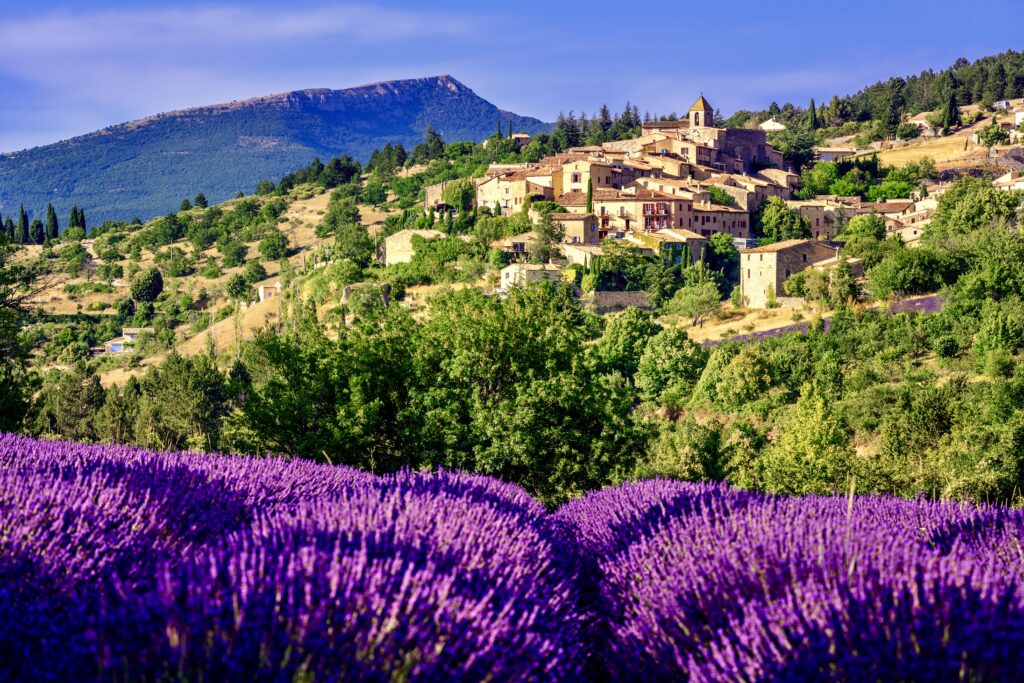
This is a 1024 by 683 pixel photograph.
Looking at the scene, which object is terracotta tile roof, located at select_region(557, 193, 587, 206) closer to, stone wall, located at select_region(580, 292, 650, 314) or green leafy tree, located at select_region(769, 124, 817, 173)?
stone wall, located at select_region(580, 292, 650, 314)

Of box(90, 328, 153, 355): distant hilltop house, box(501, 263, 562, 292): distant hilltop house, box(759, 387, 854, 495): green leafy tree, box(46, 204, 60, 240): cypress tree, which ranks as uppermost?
box(46, 204, 60, 240): cypress tree

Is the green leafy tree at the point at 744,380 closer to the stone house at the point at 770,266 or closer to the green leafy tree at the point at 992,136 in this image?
the stone house at the point at 770,266

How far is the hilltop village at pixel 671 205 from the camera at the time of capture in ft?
223

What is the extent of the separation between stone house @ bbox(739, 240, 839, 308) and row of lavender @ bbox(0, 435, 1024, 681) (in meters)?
59.5

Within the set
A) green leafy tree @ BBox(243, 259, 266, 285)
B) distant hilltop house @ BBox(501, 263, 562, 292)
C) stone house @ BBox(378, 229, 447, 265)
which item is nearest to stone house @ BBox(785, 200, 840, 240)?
distant hilltop house @ BBox(501, 263, 562, 292)

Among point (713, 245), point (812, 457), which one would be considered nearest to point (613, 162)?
point (713, 245)

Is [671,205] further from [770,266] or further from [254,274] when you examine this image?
[254,274]

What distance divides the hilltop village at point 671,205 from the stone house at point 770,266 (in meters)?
0.07

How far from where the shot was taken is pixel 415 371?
1739 centimetres

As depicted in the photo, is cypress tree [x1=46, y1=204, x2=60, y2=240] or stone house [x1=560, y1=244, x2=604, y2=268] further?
cypress tree [x1=46, y1=204, x2=60, y2=240]

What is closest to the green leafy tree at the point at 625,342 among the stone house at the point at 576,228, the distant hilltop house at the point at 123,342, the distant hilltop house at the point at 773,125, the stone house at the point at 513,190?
the stone house at the point at 576,228

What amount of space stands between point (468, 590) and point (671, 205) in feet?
255

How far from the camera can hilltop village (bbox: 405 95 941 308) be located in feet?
223

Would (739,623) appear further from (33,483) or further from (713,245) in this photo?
(713,245)
